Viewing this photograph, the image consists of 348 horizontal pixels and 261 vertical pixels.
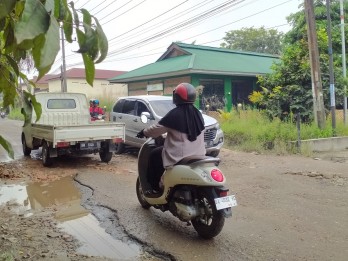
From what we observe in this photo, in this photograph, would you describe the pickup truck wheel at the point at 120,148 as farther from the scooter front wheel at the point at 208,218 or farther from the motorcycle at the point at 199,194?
the scooter front wheel at the point at 208,218

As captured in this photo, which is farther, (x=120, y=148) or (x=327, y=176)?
(x=120, y=148)

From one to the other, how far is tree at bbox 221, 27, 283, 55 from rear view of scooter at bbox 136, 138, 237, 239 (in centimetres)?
4131

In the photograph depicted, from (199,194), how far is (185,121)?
33.5 inches

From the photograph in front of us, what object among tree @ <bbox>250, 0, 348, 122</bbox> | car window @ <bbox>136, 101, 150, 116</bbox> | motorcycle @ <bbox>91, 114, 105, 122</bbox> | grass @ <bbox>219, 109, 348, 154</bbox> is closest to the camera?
car window @ <bbox>136, 101, 150, 116</bbox>

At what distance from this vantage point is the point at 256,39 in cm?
4316

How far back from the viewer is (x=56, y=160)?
33.1 ft

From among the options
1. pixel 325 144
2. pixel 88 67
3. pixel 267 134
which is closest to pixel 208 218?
pixel 88 67

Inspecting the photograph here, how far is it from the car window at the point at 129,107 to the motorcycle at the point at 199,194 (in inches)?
267

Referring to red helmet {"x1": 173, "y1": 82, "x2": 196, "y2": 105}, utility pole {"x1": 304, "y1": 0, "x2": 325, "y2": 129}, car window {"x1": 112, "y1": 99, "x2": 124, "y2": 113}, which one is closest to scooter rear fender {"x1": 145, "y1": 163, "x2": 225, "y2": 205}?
red helmet {"x1": 173, "y1": 82, "x2": 196, "y2": 105}

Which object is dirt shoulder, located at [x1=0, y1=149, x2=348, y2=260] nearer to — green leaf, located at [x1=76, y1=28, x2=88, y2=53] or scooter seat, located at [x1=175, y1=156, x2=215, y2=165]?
scooter seat, located at [x1=175, y1=156, x2=215, y2=165]

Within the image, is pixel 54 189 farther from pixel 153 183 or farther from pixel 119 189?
pixel 153 183

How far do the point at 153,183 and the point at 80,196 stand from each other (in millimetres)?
1965

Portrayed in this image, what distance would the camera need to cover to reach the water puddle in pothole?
158 inches

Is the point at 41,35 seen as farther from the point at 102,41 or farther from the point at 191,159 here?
the point at 191,159
